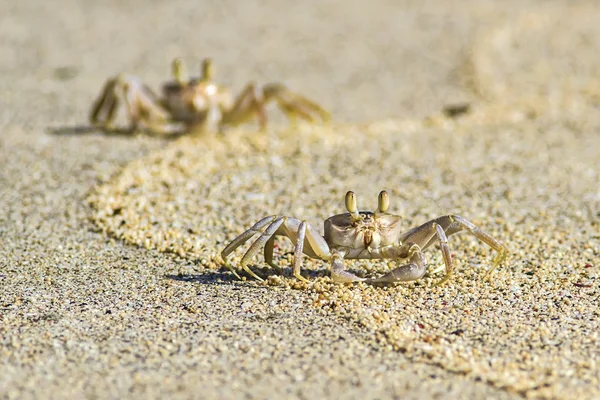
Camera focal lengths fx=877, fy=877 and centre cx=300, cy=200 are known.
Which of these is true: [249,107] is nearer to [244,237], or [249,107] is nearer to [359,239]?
[244,237]

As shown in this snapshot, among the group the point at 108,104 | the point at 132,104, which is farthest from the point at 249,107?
the point at 108,104

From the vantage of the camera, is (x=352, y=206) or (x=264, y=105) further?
(x=264, y=105)

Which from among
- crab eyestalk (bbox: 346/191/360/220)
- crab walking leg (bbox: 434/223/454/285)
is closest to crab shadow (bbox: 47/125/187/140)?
crab eyestalk (bbox: 346/191/360/220)

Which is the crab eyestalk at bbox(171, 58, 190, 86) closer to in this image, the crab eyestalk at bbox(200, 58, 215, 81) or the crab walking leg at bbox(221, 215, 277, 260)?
the crab eyestalk at bbox(200, 58, 215, 81)

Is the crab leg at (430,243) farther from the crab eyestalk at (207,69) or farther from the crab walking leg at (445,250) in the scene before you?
the crab eyestalk at (207,69)

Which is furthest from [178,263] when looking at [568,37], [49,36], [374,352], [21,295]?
[568,37]

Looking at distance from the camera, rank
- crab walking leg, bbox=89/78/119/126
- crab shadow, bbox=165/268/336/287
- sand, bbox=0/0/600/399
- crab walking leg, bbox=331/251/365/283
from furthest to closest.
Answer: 1. crab walking leg, bbox=89/78/119/126
2. crab shadow, bbox=165/268/336/287
3. crab walking leg, bbox=331/251/365/283
4. sand, bbox=0/0/600/399
